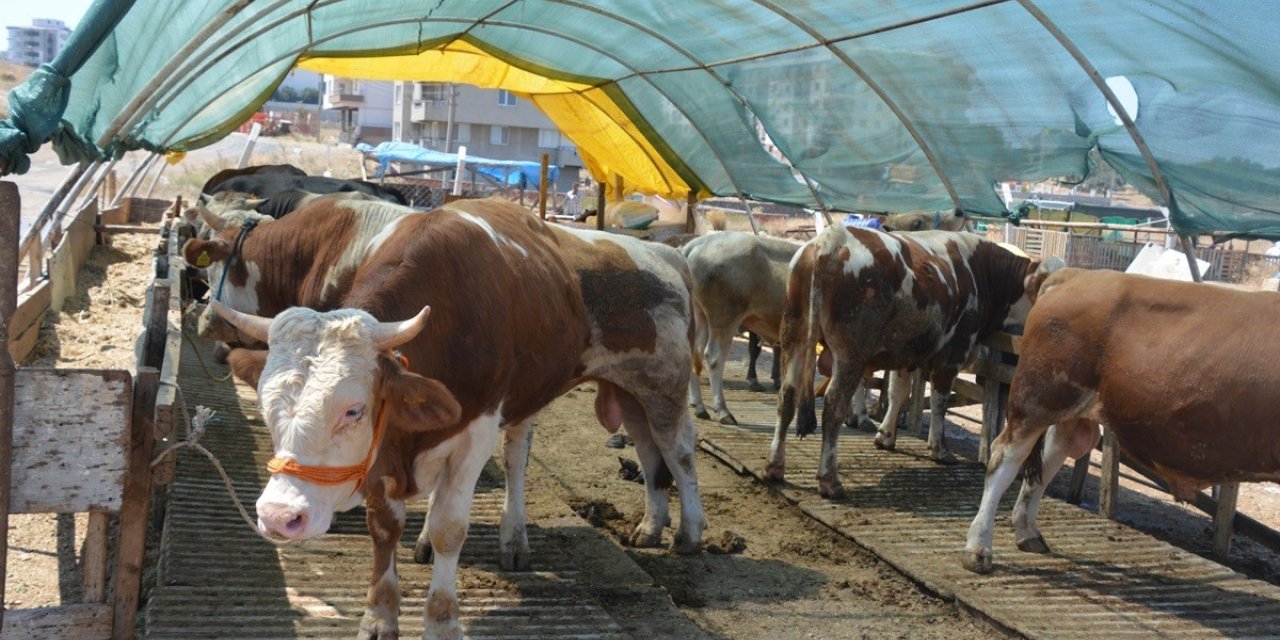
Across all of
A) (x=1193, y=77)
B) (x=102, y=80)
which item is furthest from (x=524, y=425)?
(x=1193, y=77)

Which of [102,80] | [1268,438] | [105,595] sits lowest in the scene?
[105,595]

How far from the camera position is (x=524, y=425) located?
6.27m

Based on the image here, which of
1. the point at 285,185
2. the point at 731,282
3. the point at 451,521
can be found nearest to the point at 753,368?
the point at 731,282

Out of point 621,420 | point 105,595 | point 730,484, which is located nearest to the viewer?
point 105,595

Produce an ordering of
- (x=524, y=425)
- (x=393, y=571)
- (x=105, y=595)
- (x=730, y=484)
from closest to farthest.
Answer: (x=105, y=595) < (x=393, y=571) < (x=524, y=425) < (x=730, y=484)

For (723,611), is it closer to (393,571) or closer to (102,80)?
(393,571)

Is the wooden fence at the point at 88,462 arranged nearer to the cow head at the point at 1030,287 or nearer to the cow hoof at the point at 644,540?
the cow hoof at the point at 644,540

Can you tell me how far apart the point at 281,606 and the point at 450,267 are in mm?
1782

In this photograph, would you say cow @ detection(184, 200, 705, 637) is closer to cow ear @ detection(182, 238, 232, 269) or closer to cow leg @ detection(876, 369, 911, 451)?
cow ear @ detection(182, 238, 232, 269)

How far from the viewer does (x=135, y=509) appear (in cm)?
434

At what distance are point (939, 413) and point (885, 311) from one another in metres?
1.52

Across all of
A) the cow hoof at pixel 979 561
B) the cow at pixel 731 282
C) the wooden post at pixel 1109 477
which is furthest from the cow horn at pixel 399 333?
the cow at pixel 731 282

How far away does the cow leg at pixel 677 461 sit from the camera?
6.65 metres

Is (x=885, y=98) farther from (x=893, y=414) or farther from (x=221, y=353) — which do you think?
(x=221, y=353)
